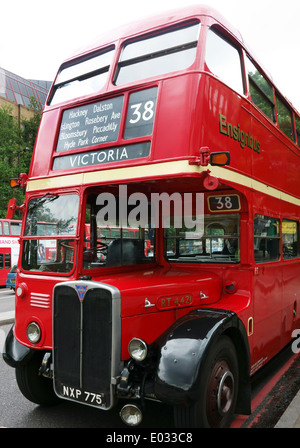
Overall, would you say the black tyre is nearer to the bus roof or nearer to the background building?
the bus roof

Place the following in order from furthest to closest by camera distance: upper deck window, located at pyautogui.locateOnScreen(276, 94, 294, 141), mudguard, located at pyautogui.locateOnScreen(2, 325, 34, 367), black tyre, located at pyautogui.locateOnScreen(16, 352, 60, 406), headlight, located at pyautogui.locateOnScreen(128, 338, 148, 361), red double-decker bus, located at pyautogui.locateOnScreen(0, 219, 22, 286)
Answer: red double-decker bus, located at pyautogui.locateOnScreen(0, 219, 22, 286) < upper deck window, located at pyautogui.locateOnScreen(276, 94, 294, 141) < black tyre, located at pyautogui.locateOnScreen(16, 352, 60, 406) < mudguard, located at pyautogui.locateOnScreen(2, 325, 34, 367) < headlight, located at pyautogui.locateOnScreen(128, 338, 148, 361)

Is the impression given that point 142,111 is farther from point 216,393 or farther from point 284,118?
point 284,118

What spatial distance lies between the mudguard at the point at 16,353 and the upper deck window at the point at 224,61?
3.45 meters

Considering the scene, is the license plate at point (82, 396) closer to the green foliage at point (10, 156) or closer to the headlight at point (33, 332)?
the headlight at point (33, 332)

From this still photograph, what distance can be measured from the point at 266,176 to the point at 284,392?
8.85 ft

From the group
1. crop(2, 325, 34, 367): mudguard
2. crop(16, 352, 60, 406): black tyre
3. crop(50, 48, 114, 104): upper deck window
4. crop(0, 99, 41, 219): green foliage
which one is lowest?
crop(16, 352, 60, 406): black tyre

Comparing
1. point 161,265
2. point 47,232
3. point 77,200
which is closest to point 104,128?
point 77,200

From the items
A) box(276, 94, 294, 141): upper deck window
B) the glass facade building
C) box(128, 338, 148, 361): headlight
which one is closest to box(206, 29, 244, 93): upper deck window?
box(276, 94, 294, 141): upper deck window

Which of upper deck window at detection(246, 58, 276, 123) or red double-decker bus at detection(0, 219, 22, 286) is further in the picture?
red double-decker bus at detection(0, 219, 22, 286)

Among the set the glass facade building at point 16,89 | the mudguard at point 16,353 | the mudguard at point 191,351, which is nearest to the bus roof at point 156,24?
the mudguard at point 191,351

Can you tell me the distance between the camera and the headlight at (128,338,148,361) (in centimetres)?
314

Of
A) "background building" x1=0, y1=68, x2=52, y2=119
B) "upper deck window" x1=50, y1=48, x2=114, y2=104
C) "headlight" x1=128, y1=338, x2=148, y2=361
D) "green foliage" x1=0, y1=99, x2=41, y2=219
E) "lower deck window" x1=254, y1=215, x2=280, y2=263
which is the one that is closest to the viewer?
"headlight" x1=128, y1=338, x2=148, y2=361

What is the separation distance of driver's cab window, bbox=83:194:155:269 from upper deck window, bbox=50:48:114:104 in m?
1.25
